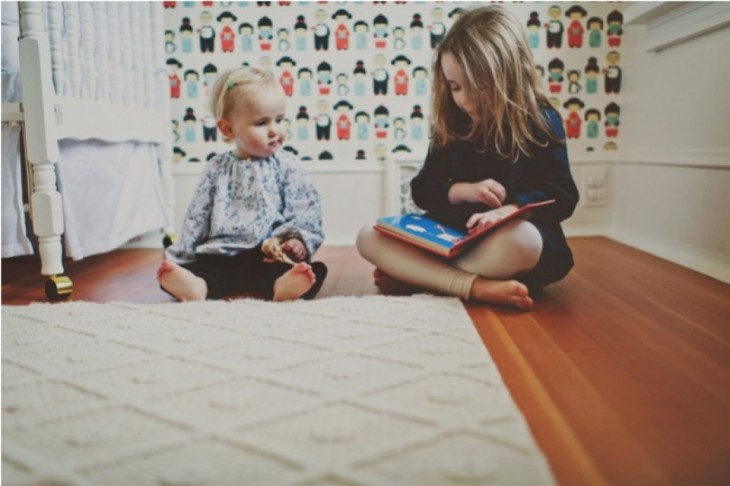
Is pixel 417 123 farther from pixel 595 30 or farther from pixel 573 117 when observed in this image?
pixel 595 30

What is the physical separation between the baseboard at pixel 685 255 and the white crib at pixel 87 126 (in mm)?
1267

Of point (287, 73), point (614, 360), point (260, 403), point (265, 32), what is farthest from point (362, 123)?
point (260, 403)

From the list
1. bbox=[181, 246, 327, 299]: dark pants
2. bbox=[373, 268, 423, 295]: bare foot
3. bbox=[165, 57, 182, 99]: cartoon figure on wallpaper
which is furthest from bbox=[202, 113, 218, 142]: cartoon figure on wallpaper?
bbox=[373, 268, 423, 295]: bare foot

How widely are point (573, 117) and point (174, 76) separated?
119 cm

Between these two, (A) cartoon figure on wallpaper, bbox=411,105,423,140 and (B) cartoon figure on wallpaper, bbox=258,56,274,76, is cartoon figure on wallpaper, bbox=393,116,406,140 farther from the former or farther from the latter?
(B) cartoon figure on wallpaper, bbox=258,56,274,76

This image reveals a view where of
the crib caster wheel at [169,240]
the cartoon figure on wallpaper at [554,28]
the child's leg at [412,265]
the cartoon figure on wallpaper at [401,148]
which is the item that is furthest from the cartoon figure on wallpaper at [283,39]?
the child's leg at [412,265]

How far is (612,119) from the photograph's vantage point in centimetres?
188

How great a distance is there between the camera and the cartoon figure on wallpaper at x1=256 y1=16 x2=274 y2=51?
185cm

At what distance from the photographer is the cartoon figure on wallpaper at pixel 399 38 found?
1.85 meters

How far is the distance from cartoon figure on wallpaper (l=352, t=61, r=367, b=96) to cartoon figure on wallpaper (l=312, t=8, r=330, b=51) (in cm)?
11

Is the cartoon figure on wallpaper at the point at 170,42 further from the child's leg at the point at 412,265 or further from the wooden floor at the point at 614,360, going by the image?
the child's leg at the point at 412,265

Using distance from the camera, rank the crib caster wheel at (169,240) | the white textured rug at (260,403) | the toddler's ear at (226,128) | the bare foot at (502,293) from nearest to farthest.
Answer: the white textured rug at (260,403) → the bare foot at (502,293) → the toddler's ear at (226,128) → the crib caster wheel at (169,240)

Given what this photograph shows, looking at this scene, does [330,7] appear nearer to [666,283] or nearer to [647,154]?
[647,154]

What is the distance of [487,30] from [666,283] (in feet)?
1.94
